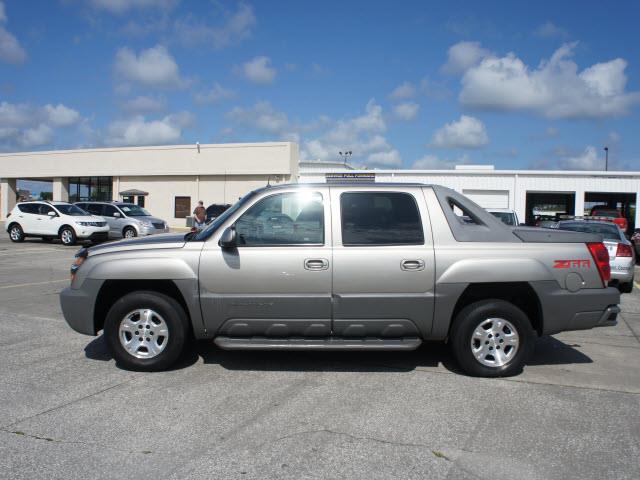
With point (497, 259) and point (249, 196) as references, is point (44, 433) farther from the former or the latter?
point (497, 259)

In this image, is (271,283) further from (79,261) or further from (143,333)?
(79,261)

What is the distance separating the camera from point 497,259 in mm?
5109

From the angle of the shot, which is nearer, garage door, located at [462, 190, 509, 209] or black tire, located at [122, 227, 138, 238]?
black tire, located at [122, 227, 138, 238]

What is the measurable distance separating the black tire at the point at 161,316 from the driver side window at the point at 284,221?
36.5 inches

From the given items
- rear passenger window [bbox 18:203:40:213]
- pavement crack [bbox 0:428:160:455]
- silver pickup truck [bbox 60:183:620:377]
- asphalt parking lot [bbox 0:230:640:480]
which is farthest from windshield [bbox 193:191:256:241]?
rear passenger window [bbox 18:203:40:213]

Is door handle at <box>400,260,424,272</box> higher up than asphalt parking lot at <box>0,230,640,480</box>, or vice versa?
door handle at <box>400,260,424,272</box>

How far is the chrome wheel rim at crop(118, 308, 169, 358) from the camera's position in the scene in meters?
5.26

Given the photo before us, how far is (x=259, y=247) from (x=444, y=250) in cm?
173

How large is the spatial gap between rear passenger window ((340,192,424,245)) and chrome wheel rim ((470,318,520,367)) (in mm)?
1042

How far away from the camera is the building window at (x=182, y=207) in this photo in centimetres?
3447

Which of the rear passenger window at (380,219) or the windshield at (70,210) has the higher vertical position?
the windshield at (70,210)

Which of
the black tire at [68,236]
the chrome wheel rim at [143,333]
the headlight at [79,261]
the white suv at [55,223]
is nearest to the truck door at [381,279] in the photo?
the chrome wheel rim at [143,333]

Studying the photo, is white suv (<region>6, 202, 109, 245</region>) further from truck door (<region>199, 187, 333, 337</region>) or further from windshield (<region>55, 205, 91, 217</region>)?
truck door (<region>199, 187, 333, 337</region>)

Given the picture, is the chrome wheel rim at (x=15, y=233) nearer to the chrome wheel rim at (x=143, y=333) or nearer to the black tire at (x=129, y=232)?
the black tire at (x=129, y=232)
